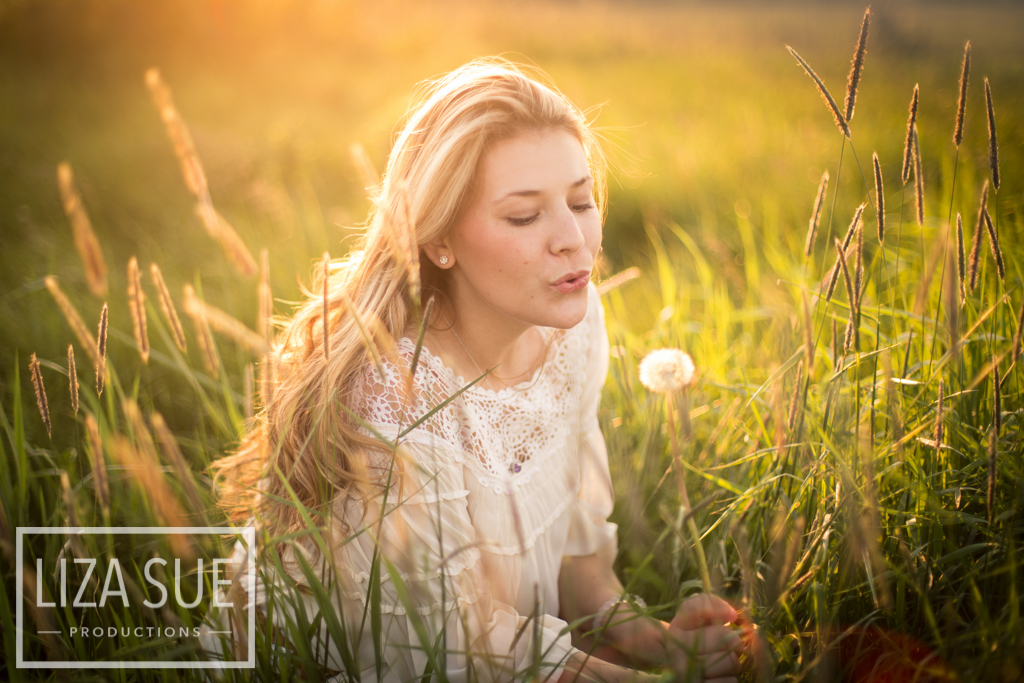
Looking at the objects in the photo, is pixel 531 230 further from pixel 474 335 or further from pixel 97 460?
pixel 97 460

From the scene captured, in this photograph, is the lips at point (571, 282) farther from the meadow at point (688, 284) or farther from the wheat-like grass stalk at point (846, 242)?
the wheat-like grass stalk at point (846, 242)

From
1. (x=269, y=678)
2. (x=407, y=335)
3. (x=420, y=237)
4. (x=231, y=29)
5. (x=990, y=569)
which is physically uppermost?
(x=231, y=29)

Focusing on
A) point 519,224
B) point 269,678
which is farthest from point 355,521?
point 519,224

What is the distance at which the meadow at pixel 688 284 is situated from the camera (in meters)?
1.33

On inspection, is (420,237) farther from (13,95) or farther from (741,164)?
(13,95)

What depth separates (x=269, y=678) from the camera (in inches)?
50.7

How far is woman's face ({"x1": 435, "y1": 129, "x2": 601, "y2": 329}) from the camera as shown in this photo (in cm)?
161

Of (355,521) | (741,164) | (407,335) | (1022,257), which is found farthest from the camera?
(741,164)

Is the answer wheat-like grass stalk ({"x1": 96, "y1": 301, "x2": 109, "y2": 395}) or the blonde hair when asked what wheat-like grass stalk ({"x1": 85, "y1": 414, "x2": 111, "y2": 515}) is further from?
the blonde hair

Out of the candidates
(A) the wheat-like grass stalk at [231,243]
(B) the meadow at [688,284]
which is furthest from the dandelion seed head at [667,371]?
(A) the wheat-like grass stalk at [231,243]

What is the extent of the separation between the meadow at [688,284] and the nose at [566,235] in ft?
1.71

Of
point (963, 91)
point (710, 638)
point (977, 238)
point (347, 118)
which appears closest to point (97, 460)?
point (710, 638)

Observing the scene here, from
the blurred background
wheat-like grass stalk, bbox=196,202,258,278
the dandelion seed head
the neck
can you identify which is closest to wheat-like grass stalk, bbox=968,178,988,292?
the blurred background

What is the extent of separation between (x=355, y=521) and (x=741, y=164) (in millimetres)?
5515
